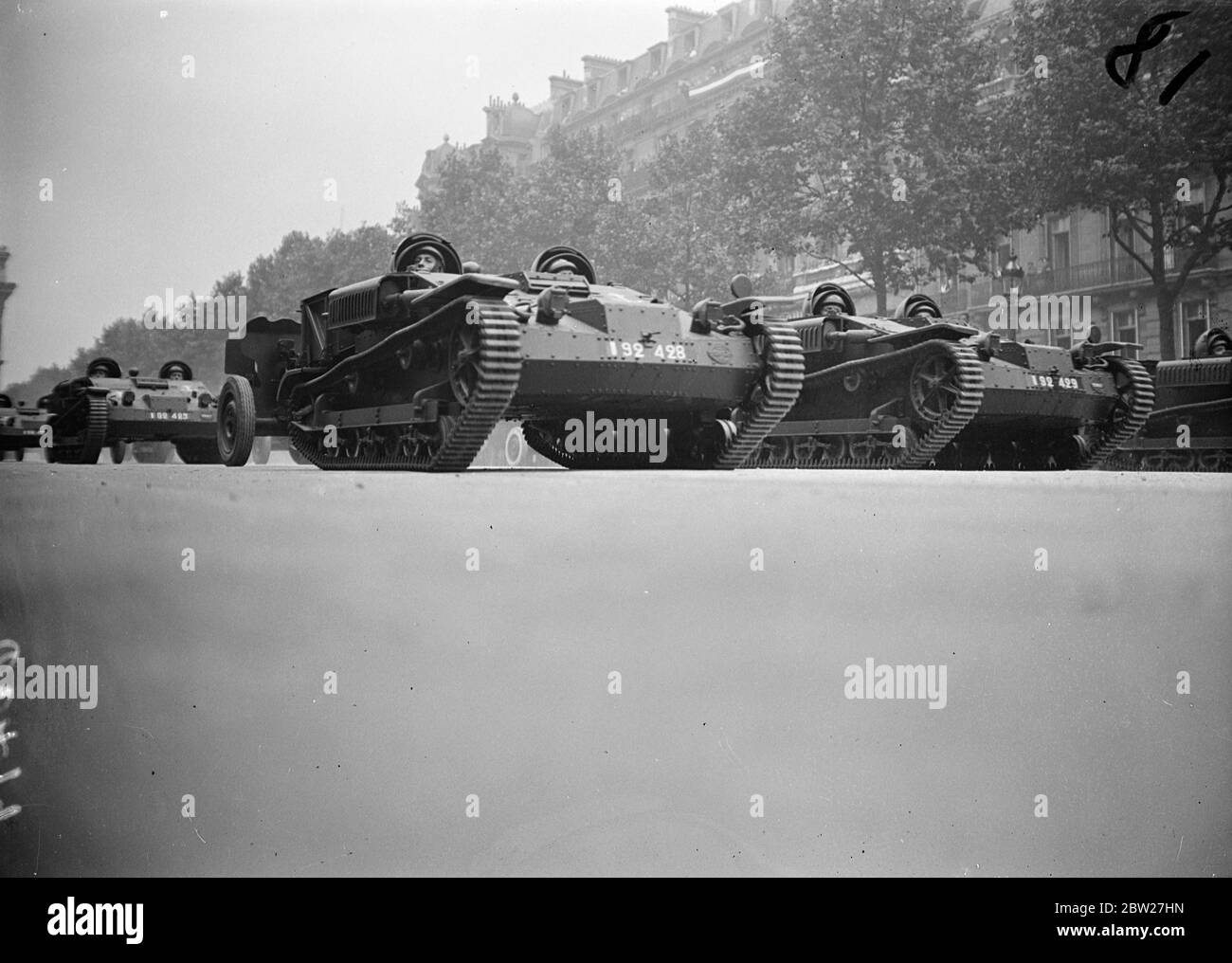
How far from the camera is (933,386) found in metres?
12.4

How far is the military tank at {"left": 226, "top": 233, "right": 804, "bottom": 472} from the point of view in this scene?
376 inches

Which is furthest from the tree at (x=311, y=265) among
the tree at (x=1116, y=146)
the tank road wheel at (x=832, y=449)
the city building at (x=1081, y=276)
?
the tree at (x=1116, y=146)

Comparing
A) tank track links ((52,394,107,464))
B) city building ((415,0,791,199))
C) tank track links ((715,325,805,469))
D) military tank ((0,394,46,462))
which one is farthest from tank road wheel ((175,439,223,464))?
tank track links ((715,325,805,469))

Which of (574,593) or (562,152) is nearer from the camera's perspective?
(574,593)

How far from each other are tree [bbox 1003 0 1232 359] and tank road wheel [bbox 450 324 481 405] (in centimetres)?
660

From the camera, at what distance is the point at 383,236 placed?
86.0ft

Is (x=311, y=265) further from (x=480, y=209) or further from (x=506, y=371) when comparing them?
(x=506, y=371)

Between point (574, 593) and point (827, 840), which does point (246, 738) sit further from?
point (827, 840)

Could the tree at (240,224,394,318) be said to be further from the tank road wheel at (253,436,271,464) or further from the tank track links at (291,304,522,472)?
the tank track links at (291,304,522,472)

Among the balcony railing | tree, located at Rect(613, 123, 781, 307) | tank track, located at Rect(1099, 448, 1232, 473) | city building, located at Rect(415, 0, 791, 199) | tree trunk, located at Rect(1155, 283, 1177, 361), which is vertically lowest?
tank track, located at Rect(1099, 448, 1232, 473)

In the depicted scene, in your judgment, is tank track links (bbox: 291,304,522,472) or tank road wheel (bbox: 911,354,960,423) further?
tank road wheel (bbox: 911,354,960,423)

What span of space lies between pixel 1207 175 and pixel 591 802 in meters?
11.2

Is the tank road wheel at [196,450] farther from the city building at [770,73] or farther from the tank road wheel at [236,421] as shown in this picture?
the city building at [770,73]
